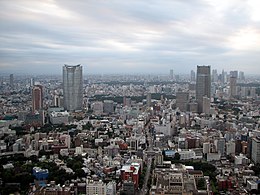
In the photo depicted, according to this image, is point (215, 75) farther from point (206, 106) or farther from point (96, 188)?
point (96, 188)

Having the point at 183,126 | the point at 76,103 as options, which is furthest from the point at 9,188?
the point at 76,103

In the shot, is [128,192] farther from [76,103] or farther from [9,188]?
[76,103]

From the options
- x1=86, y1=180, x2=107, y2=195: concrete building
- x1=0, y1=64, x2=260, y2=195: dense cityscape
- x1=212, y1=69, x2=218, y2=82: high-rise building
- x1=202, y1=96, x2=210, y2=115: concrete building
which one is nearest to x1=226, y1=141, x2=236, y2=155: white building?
x1=0, y1=64, x2=260, y2=195: dense cityscape

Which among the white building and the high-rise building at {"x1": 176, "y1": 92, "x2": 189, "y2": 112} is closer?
the white building

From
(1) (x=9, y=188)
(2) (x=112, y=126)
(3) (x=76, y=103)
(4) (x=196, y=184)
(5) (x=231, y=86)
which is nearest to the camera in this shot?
(1) (x=9, y=188)

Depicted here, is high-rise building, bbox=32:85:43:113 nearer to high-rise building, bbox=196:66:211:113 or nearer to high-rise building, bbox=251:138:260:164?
high-rise building, bbox=196:66:211:113

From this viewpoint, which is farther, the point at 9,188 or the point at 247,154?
the point at 247,154

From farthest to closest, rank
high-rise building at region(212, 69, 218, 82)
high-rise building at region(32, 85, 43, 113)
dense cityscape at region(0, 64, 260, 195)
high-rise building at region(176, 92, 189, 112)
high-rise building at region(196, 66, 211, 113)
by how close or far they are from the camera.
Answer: high-rise building at region(212, 69, 218, 82) < high-rise building at region(196, 66, 211, 113) < high-rise building at region(176, 92, 189, 112) < high-rise building at region(32, 85, 43, 113) < dense cityscape at region(0, 64, 260, 195)

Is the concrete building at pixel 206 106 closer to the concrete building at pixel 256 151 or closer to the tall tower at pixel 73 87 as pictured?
the tall tower at pixel 73 87
